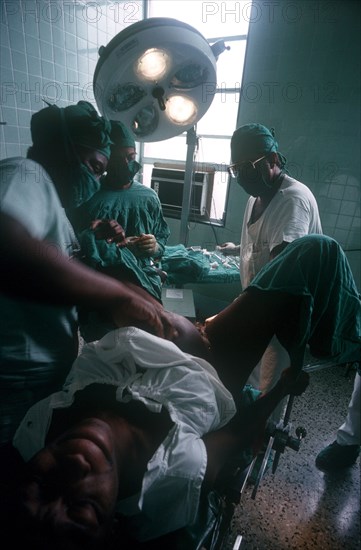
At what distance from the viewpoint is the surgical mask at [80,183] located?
103 cm

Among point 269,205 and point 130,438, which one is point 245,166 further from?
point 130,438

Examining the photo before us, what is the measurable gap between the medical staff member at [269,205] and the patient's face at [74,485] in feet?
3.80

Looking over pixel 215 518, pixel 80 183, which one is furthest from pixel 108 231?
pixel 215 518

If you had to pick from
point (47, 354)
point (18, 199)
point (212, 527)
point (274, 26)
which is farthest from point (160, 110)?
point (212, 527)

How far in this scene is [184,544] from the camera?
74cm

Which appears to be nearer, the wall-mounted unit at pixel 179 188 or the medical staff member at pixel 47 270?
the medical staff member at pixel 47 270

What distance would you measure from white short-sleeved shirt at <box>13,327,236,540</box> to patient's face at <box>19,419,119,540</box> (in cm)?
11

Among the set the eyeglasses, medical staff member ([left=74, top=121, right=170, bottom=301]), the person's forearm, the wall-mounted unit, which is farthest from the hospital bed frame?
the wall-mounted unit

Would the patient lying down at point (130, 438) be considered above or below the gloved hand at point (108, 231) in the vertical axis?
below

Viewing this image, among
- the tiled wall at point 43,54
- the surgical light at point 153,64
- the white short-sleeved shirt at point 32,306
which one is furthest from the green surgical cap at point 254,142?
the tiled wall at point 43,54

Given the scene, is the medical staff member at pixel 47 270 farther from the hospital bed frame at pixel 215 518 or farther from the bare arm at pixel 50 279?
the hospital bed frame at pixel 215 518

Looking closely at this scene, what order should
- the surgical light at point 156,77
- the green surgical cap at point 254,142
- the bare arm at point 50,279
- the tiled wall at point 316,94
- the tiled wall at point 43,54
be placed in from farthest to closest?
1. the tiled wall at point 316,94
2. the tiled wall at point 43,54
3. the green surgical cap at point 254,142
4. the surgical light at point 156,77
5. the bare arm at point 50,279

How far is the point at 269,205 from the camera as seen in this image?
183 centimetres

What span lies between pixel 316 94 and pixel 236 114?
870 millimetres
